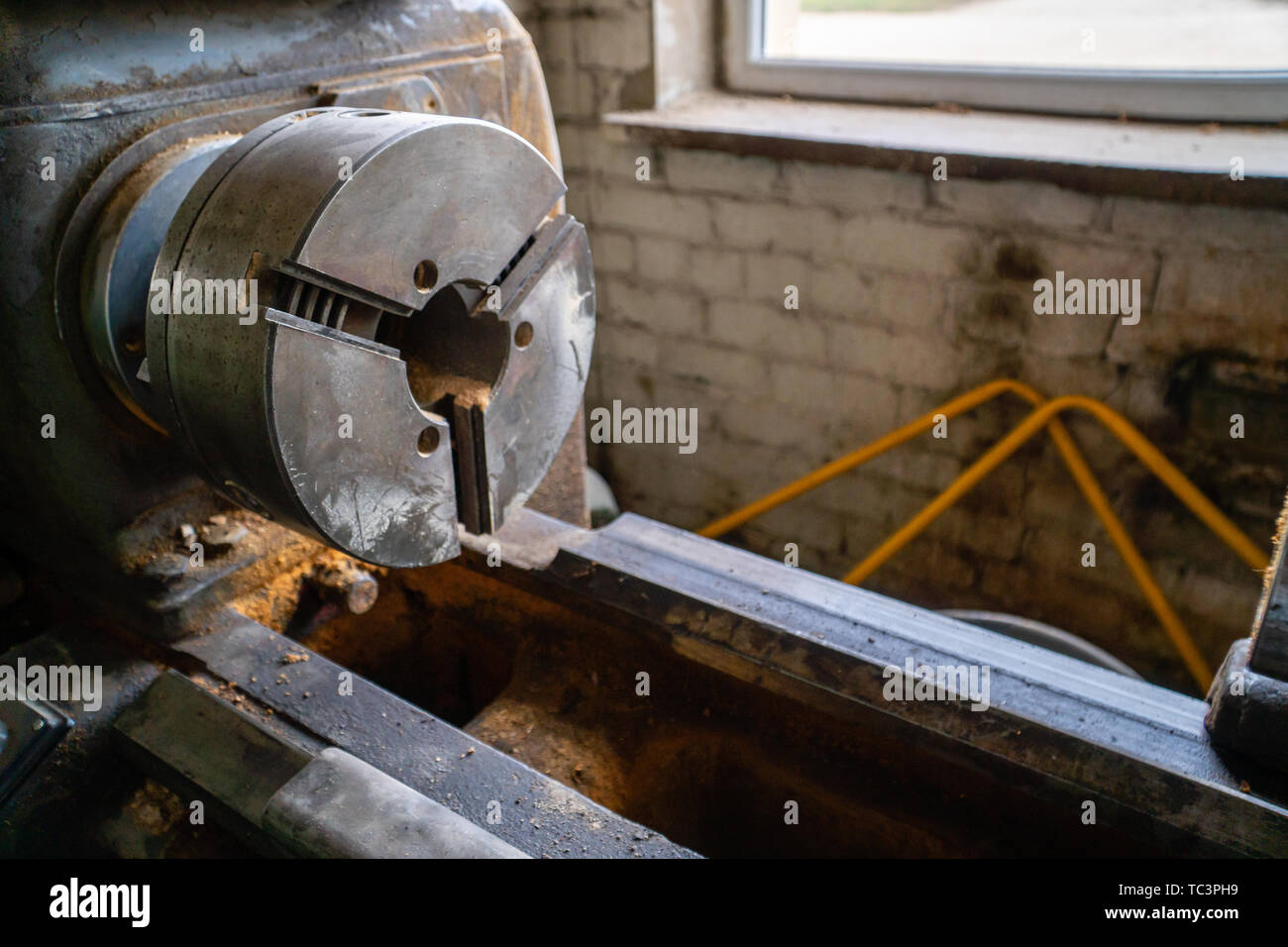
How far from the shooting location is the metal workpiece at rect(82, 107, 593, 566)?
37.8 inches

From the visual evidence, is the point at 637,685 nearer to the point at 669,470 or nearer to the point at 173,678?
the point at 173,678

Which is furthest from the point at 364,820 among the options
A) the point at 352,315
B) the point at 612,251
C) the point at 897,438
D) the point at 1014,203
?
→ the point at 612,251

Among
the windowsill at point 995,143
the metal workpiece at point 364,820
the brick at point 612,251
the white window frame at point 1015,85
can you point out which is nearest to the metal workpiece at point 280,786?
the metal workpiece at point 364,820

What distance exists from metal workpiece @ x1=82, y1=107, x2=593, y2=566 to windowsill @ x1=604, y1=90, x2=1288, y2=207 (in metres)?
1.43

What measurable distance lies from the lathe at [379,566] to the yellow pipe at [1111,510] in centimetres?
119

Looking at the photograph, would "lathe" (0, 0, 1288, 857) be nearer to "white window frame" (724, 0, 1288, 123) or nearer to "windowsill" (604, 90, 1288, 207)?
"windowsill" (604, 90, 1288, 207)

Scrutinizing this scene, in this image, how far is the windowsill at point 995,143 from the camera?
6.85 ft

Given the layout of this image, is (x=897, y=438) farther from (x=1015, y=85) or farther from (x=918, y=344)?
(x=1015, y=85)

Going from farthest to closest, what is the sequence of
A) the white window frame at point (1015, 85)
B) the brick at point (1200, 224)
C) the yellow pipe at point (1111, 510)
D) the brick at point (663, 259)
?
the brick at point (663, 259)
the white window frame at point (1015, 85)
the yellow pipe at point (1111, 510)
the brick at point (1200, 224)

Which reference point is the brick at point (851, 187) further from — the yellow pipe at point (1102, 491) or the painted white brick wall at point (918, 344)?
the yellow pipe at point (1102, 491)

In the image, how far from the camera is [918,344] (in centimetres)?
263

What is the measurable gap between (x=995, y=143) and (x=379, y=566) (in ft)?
6.15
